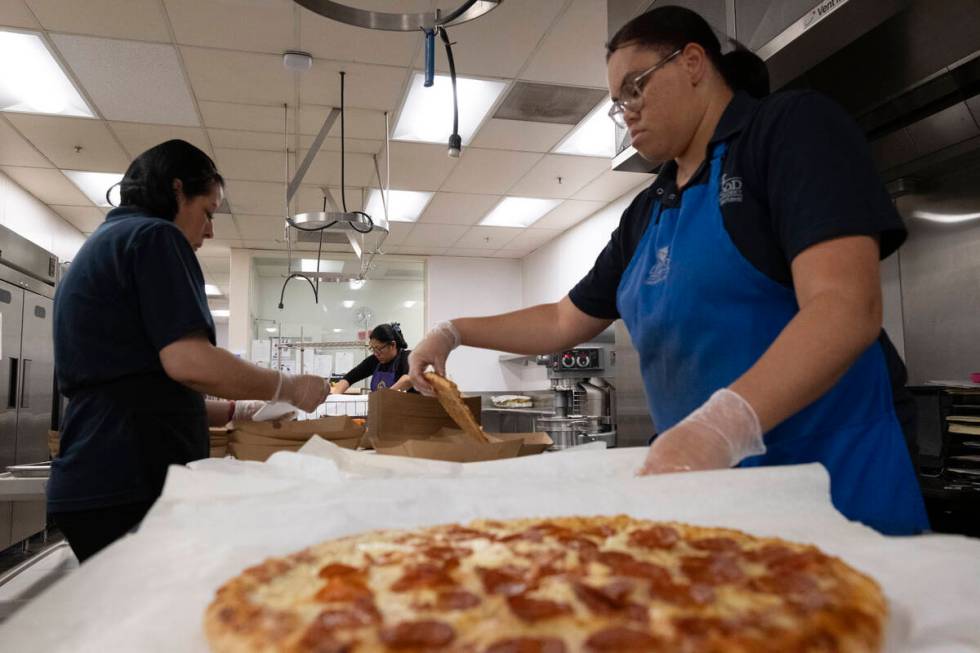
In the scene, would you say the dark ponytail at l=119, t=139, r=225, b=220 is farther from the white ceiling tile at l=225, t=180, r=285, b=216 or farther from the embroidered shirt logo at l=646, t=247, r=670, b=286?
the white ceiling tile at l=225, t=180, r=285, b=216

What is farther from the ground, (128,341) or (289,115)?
(289,115)

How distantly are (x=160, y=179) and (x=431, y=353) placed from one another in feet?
2.83

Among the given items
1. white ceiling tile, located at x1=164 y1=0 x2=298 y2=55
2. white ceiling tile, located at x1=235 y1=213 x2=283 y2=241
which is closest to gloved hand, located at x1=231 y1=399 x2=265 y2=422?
white ceiling tile, located at x1=164 y1=0 x2=298 y2=55

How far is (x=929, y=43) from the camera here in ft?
5.72

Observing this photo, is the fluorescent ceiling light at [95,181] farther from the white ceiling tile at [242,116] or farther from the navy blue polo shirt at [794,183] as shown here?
the navy blue polo shirt at [794,183]

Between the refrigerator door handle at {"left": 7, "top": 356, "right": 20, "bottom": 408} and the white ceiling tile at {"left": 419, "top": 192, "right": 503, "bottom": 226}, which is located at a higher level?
the white ceiling tile at {"left": 419, "top": 192, "right": 503, "bottom": 226}

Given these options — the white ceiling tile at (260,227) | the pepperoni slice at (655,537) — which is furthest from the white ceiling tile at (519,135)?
the pepperoni slice at (655,537)

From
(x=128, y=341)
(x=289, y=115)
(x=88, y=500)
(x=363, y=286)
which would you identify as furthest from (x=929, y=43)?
(x=363, y=286)

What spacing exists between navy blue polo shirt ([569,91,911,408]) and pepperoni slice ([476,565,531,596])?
0.58 metres

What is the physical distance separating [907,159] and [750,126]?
175 centimetres

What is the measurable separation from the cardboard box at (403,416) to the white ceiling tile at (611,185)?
184 inches

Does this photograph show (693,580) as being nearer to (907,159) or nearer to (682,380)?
(682,380)

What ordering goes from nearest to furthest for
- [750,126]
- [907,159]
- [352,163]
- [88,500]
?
[750,126]
[88,500]
[907,159]
[352,163]

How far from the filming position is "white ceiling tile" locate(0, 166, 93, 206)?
19.4 feet
